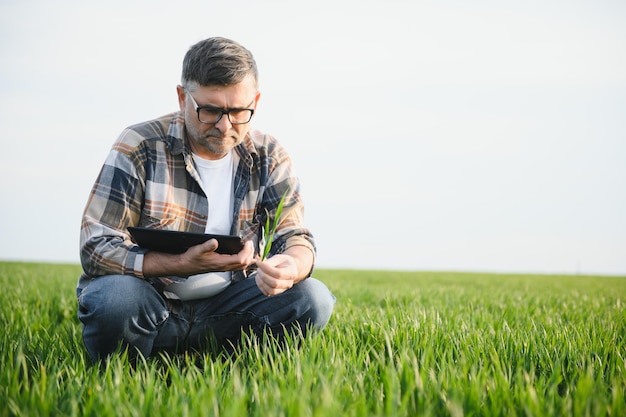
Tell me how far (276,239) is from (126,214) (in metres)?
0.90

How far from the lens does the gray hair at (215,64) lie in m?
3.09

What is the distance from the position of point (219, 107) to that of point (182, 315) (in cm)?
125

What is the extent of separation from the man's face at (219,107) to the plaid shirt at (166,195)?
0.12 meters

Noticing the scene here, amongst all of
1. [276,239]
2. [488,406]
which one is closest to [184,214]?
[276,239]

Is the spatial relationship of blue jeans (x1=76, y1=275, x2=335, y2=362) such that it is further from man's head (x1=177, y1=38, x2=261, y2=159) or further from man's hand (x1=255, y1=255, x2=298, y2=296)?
man's head (x1=177, y1=38, x2=261, y2=159)

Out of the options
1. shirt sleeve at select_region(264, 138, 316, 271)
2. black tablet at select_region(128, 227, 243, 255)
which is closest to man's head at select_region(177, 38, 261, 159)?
Result: shirt sleeve at select_region(264, 138, 316, 271)

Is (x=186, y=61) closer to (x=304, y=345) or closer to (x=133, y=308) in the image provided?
(x=133, y=308)

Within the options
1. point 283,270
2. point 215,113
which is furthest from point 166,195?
point 283,270

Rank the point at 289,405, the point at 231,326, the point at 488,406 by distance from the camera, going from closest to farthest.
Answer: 1. the point at 289,405
2. the point at 488,406
3. the point at 231,326

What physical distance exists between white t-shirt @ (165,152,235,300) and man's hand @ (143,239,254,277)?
1.17 feet

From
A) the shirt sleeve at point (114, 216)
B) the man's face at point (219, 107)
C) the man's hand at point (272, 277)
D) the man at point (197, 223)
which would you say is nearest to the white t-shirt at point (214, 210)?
the man at point (197, 223)

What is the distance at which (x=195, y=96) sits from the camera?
3.16m

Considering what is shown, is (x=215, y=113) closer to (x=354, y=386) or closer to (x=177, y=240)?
(x=177, y=240)

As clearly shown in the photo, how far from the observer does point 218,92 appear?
3.11 metres
